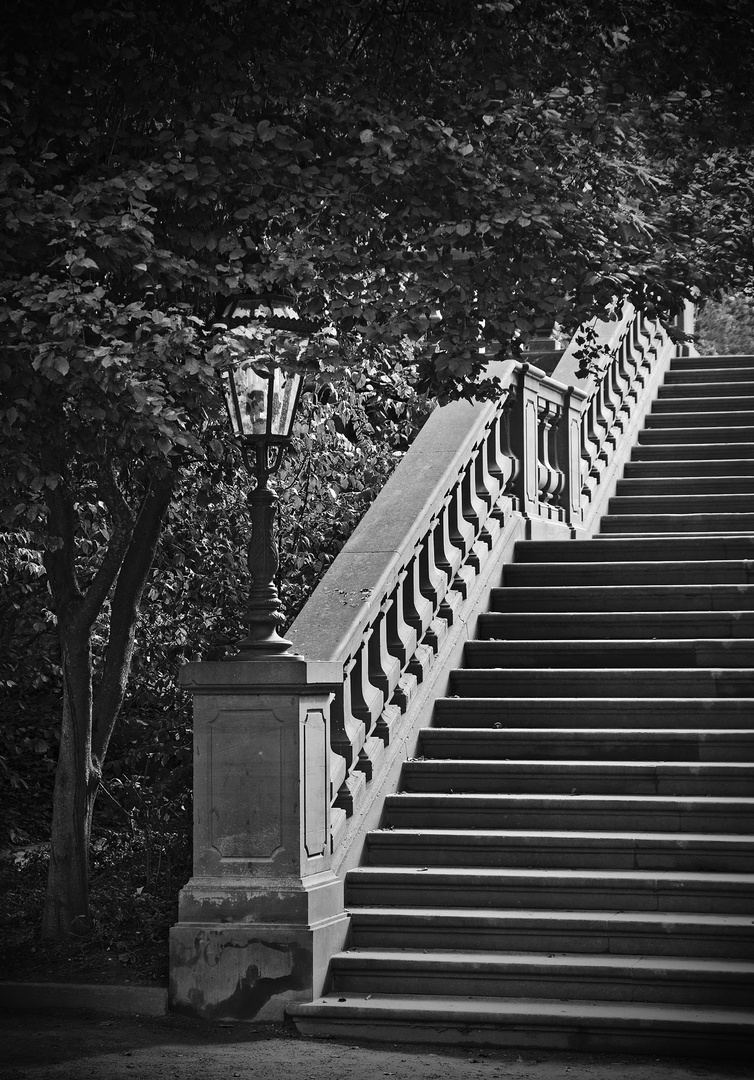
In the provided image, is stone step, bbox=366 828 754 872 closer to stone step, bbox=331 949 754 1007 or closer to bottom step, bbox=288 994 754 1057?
stone step, bbox=331 949 754 1007

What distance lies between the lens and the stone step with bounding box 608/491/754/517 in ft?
40.8

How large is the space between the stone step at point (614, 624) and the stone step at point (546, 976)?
2998 mm

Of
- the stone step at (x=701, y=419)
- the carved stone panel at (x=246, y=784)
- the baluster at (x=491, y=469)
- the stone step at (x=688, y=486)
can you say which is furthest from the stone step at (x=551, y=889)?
the stone step at (x=701, y=419)

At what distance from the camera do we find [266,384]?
7398 millimetres

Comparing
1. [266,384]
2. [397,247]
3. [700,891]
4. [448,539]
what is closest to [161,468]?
[266,384]

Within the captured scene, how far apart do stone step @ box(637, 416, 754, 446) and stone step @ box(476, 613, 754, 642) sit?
4324mm

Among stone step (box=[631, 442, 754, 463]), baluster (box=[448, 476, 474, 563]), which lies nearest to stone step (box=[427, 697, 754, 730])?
baluster (box=[448, 476, 474, 563])

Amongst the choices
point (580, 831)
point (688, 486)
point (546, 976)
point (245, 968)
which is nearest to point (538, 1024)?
point (546, 976)

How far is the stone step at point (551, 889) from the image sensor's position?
7.42 metres

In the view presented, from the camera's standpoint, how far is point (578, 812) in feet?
27.0

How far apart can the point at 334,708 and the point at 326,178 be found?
9.05 feet

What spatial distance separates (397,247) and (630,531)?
5.62m

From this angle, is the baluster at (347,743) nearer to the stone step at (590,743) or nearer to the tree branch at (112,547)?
the stone step at (590,743)

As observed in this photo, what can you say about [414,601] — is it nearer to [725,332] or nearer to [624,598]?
[624,598]
